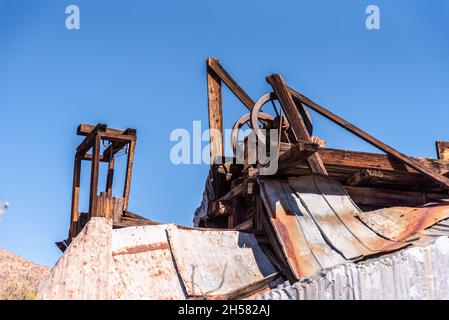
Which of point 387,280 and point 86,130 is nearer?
point 387,280

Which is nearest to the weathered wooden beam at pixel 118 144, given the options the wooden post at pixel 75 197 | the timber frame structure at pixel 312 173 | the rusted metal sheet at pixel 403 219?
the wooden post at pixel 75 197

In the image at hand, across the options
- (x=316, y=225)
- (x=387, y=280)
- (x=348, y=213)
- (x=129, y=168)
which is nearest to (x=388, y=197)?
(x=348, y=213)

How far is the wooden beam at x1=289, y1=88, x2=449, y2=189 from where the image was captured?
13227 mm

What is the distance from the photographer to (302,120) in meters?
13.1

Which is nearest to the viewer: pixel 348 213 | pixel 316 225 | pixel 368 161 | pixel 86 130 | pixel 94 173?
pixel 316 225

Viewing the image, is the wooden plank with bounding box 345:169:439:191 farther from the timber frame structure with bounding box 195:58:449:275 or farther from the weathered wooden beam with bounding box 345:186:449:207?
the weathered wooden beam with bounding box 345:186:449:207

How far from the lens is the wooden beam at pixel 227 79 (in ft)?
48.8

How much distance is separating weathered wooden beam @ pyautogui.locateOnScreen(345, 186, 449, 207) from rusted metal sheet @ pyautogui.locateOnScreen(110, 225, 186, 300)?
4.37 m

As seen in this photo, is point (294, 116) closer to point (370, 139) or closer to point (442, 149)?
point (370, 139)

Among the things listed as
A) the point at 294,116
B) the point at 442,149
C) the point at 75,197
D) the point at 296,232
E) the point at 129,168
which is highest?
the point at 294,116

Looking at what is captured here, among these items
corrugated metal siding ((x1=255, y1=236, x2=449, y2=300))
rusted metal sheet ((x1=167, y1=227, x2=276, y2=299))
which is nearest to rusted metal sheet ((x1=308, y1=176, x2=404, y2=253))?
corrugated metal siding ((x1=255, y1=236, x2=449, y2=300))

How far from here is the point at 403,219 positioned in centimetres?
1264

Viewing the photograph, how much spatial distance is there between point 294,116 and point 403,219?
293cm
